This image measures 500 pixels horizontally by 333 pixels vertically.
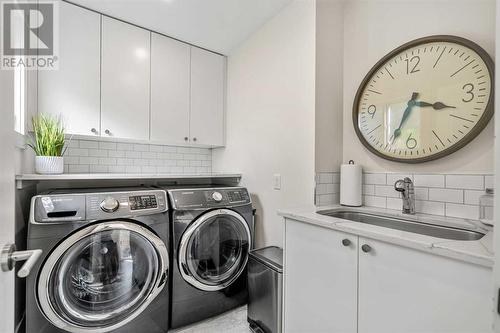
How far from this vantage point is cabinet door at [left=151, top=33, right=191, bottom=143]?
7.26 feet

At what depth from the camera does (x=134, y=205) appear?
154cm

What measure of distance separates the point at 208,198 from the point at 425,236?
136 centimetres

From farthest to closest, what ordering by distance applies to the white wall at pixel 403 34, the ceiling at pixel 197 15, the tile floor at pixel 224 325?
1. the ceiling at pixel 197 15
2. the tile floor at pixel 224 325
3. the white wall at pixel 403 34

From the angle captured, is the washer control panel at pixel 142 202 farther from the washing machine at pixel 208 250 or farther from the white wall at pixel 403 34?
the white wall at pixel 403 34

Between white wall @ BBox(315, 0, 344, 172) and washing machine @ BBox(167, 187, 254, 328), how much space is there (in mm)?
772

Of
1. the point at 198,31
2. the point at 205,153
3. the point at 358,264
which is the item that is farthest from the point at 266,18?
the point at 358,264

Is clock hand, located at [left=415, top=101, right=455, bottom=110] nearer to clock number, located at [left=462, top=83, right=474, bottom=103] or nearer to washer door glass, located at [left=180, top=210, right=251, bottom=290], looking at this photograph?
clock number, located at [left=462, top=83, right=474, bottom=103]

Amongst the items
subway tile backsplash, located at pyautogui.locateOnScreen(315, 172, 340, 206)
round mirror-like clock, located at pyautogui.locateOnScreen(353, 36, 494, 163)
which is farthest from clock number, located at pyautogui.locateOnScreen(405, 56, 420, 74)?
subway tile backsplash, located at pyautogui.locateOnScreen(315, 172, 340, 206)

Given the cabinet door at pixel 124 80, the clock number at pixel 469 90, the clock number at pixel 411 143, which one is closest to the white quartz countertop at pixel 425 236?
the clock number at pixel 411 143

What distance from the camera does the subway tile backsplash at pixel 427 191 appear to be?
1.18 m

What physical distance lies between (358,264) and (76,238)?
149 cm

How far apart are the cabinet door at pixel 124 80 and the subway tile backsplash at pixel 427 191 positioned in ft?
5.40

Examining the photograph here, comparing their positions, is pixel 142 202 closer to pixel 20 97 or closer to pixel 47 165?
pixel 47 165

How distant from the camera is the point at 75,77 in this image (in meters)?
1.85
